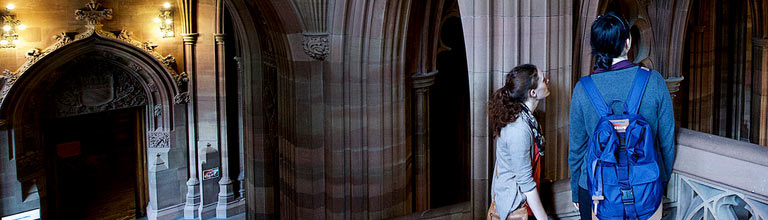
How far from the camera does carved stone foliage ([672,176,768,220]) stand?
246 cm

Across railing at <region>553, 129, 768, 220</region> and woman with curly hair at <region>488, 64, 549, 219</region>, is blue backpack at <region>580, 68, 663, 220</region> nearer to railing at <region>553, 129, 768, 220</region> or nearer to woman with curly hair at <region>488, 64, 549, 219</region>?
railing at <region>553, 129, 768, 220</region>

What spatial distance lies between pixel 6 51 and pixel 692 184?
932 cm

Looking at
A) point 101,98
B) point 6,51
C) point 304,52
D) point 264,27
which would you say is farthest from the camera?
point 101,98

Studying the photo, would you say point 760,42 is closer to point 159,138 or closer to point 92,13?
point 159,138

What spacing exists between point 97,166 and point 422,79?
8198mm

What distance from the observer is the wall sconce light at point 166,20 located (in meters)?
11.4

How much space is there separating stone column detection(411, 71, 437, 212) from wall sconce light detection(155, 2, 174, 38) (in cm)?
516

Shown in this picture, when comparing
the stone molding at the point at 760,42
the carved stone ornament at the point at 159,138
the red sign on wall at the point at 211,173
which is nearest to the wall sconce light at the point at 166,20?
the carved stone ornament at the point at 159,138

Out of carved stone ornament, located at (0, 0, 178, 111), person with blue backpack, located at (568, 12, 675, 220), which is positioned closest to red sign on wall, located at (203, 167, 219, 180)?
carved stone ornament, located at (0, 0, 178, 111)

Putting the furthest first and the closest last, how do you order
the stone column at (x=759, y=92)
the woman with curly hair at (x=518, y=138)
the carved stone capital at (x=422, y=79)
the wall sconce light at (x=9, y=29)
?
the stone column at (x=759, y=92), the wall sconce light at (x=9, y=29), the carved stone capital at (x=422, y=79), the woman with curly hair at (x=518, y=138)

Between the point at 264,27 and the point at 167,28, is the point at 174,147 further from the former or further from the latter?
the point at 264,27

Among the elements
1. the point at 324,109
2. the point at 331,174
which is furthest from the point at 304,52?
the point at 331,174

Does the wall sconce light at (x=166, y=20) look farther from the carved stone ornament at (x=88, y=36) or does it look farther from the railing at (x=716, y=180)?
the railing at (x=716, y=180)

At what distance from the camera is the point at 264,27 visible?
305 inches
